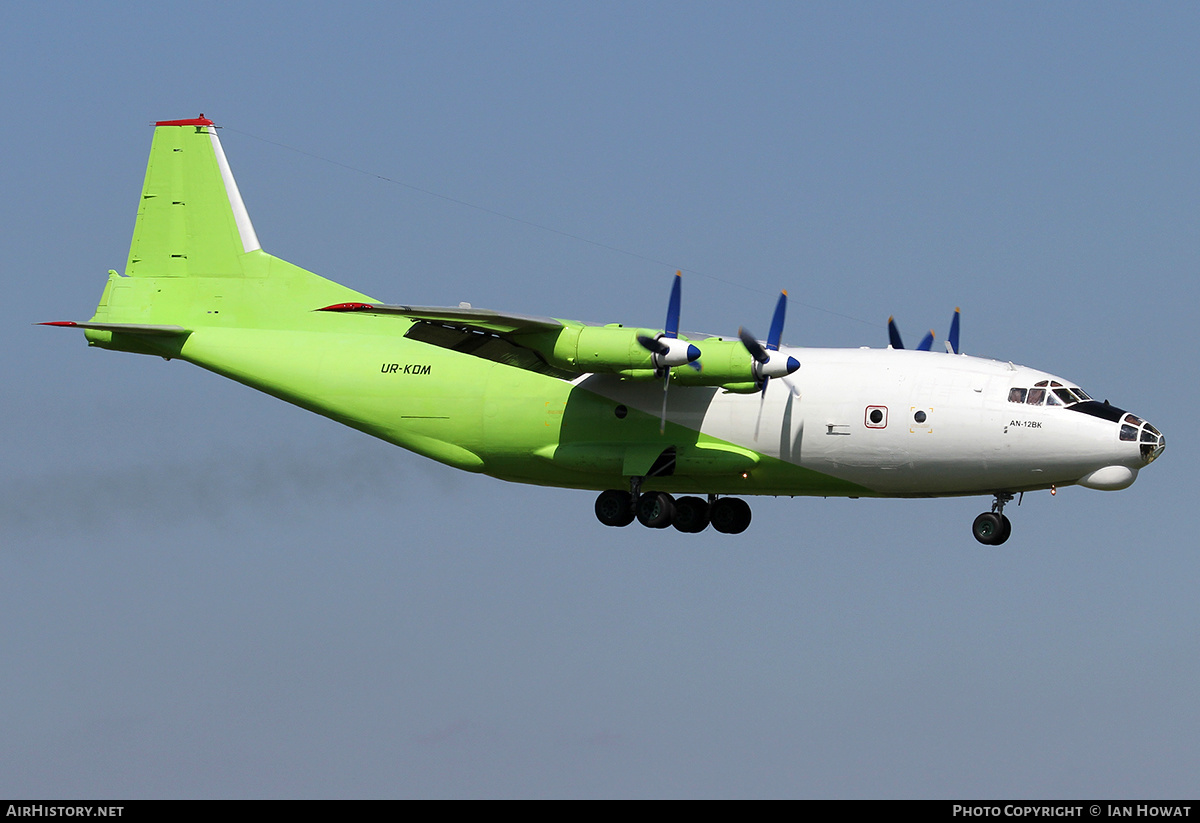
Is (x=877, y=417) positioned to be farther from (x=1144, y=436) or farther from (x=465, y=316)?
(x=465, y=316)

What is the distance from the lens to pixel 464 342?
35094 millimetres

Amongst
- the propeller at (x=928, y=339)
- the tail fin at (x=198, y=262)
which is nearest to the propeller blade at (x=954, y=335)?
the propeller at (x=928, y=339)

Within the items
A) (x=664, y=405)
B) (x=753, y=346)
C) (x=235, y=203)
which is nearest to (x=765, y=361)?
(x=753, y=346)

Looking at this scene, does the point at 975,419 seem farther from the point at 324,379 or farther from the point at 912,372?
the point at 324,379

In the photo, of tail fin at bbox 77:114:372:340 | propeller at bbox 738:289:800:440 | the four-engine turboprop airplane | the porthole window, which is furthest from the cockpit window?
tail fin at bbox 77:114:372:340

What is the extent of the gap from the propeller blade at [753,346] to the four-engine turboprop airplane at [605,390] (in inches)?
1.2

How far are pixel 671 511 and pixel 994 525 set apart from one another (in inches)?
246

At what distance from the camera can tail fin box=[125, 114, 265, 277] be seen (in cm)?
3969

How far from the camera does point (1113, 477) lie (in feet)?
108

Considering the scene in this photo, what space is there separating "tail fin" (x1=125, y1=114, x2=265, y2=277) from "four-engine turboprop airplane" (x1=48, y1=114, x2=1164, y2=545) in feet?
0.13

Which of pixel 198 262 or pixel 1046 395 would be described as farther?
pixel 198 262

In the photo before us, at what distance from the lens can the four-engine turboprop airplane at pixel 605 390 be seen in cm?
3319

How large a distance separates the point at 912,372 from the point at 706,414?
160 inches

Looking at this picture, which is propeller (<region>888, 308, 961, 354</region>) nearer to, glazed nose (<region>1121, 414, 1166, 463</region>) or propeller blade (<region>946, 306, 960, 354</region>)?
propeller blade (<region>946, 306, 960, 354</region>)
